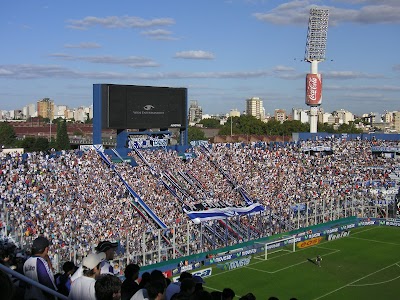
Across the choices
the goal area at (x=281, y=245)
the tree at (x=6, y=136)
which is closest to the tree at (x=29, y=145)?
the tree at (x=6, y=136)

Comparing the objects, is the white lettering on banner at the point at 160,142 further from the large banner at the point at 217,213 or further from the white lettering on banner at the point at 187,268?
the white lettering on banner at the point at 187,268

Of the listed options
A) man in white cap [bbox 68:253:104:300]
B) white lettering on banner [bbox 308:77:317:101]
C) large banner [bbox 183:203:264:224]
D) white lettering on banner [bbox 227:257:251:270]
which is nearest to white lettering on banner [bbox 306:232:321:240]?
large banner [bbox 183:203:264:224]

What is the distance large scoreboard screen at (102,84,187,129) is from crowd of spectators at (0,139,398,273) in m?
2.68

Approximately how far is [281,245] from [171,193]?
9.38 m

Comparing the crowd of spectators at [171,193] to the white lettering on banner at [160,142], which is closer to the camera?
the crowd of spectators at [171,193]

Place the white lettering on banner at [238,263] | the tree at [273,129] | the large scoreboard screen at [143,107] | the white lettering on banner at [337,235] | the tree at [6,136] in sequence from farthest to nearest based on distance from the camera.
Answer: the tree at [273,129], the tree at [6,136], the white lettering on banner at [337,235], the large scoreboard screen at [143,107], the white lettering on banner at [238,263]

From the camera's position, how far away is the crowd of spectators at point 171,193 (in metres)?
31.7

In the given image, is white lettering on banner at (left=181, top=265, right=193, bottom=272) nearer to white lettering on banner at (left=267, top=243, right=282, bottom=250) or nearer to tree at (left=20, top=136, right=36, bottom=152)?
white lettering on banner at (left=267, top=243, right=282, bottom=250)

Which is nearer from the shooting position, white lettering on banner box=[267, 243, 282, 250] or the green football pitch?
the green football pitch

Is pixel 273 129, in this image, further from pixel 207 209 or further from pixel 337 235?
pixel 207 209

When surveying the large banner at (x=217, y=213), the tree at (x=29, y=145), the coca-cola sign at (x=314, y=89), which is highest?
the coca-cola sign at (x=314, y=89)

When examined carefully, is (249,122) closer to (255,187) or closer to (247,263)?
(255,187)

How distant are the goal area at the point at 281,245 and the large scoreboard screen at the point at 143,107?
1496 cm

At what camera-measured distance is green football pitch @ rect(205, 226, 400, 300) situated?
2973 cm
